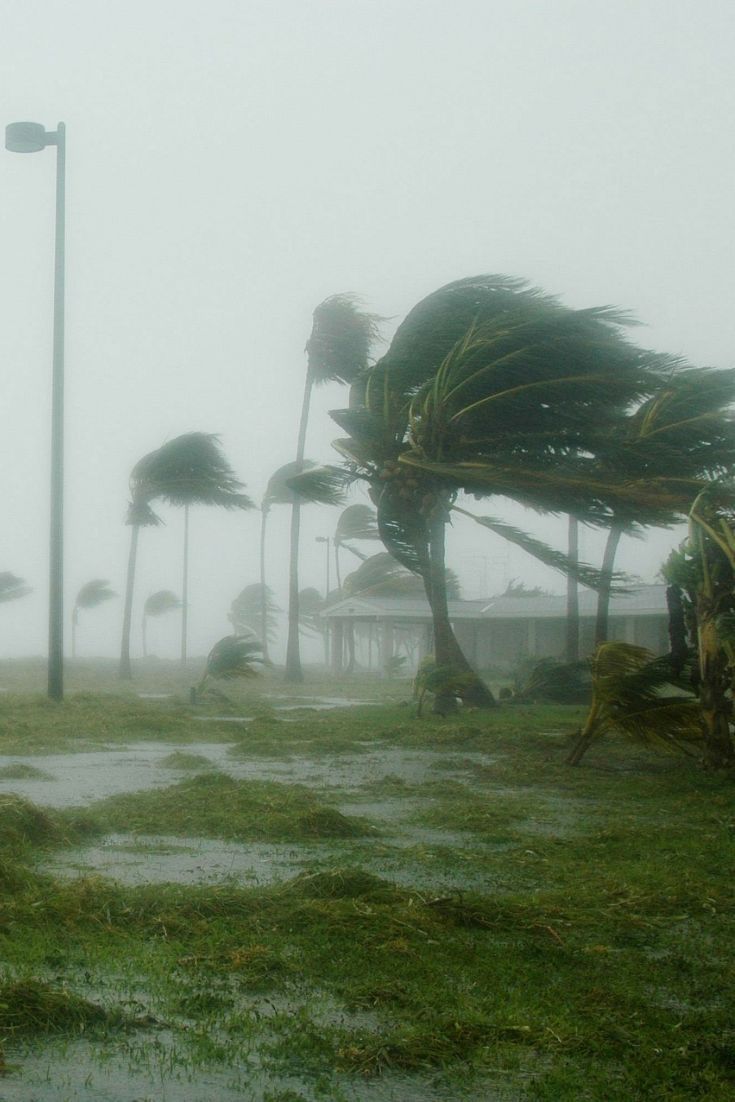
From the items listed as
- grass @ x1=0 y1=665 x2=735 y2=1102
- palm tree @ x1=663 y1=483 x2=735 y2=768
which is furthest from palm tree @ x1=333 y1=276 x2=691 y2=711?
grass @ x1=0 y1=665 x2=735 y2=1102

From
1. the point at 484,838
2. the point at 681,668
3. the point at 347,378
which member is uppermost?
the point at 347,378

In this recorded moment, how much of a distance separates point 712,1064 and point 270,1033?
129 centimetres

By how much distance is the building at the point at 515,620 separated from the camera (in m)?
43.2

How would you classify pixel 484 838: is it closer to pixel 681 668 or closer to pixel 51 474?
pixel 681 668

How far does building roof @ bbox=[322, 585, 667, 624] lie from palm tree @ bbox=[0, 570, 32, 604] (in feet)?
69.0

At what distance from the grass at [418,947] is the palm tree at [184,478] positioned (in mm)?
26923

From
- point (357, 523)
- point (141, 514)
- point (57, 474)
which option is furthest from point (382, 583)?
point (57, 474)

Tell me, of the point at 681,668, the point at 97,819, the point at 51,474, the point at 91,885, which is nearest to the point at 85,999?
the point at 91,885

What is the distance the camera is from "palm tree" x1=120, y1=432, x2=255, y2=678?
35.4 meters

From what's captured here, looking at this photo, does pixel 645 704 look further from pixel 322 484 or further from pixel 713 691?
pixel 322 484

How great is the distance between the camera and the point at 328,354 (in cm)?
3916

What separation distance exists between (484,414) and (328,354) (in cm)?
1905

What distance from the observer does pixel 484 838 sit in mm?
7527

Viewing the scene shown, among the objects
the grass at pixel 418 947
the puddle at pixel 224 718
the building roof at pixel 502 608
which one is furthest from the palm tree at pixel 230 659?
the building roof at pixel 502 608
